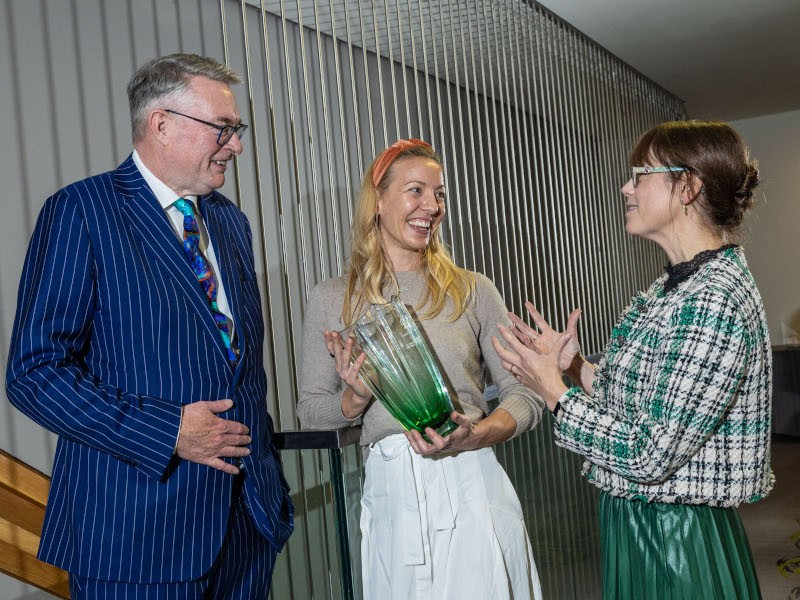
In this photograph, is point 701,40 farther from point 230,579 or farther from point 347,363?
point 230,579

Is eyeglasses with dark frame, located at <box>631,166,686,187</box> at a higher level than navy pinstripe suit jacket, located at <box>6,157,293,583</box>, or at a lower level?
higher

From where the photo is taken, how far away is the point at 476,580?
1.84m

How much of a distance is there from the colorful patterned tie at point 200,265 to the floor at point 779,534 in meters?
3.10

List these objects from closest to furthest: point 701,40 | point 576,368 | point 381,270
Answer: point 576,368 < point 381,270 < point 701,40

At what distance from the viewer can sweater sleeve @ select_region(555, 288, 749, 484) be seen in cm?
136

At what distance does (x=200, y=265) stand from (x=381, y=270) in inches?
21.8

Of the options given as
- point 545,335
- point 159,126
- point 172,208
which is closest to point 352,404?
point 545,335

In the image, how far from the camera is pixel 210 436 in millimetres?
1411

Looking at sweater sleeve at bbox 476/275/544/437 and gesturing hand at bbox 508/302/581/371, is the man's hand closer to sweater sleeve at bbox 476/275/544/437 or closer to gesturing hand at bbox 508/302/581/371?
gesturing hand at bbox 508/302/581/371

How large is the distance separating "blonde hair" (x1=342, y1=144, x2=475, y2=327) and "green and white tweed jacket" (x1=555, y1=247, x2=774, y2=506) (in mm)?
499

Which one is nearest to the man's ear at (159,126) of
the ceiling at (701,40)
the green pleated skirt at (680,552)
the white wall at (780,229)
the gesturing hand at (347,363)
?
the gesturing hand at (347,363)

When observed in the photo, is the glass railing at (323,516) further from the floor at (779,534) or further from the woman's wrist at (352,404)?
the floor at (779,534)

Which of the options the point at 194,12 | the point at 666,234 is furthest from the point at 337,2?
the point at 666,234

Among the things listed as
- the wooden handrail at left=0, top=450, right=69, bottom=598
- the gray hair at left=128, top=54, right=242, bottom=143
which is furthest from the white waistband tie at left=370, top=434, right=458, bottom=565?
the gray hair at left=128, top=54, right=242, bottom=143
